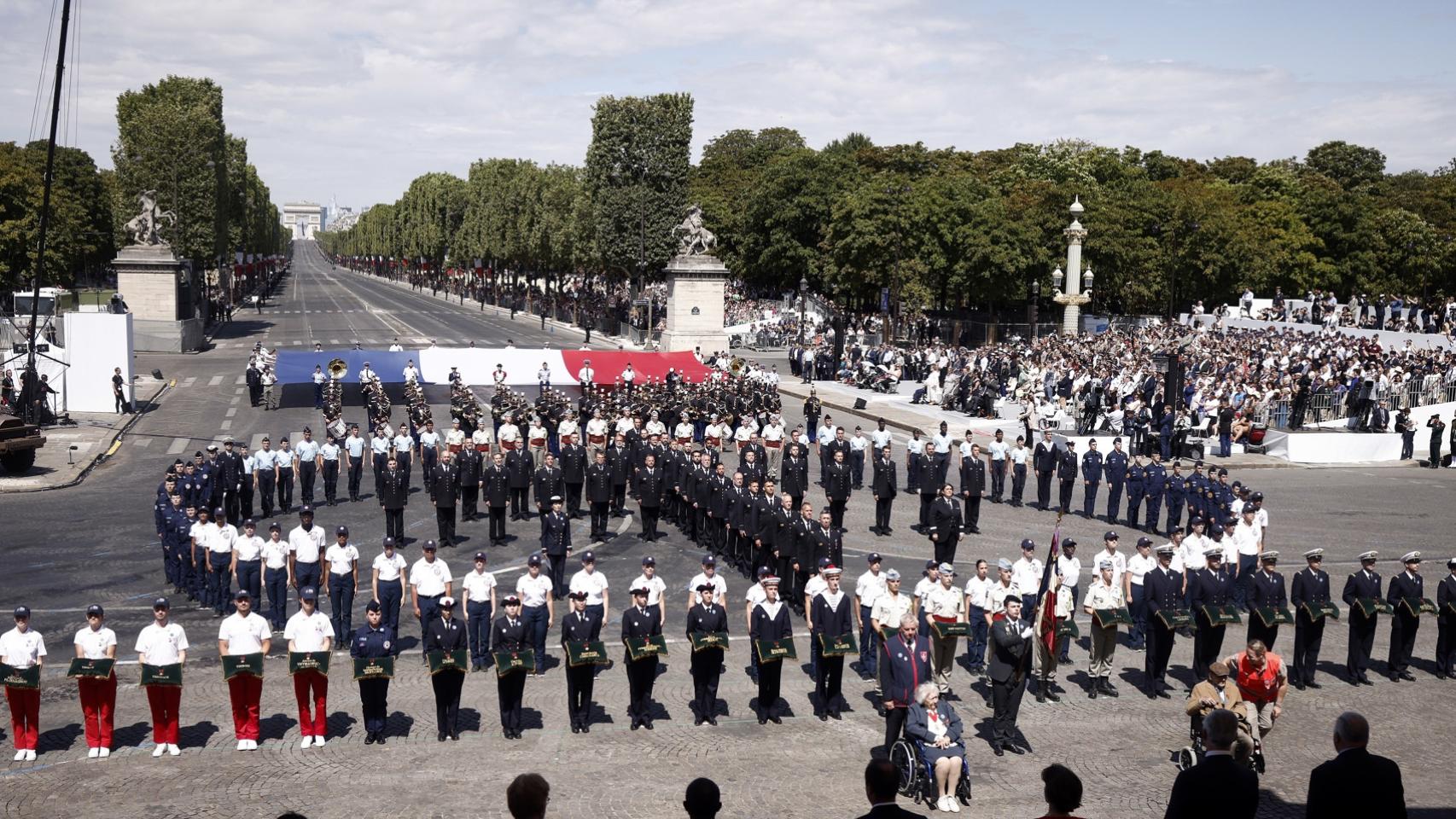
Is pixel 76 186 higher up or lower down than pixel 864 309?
higher up

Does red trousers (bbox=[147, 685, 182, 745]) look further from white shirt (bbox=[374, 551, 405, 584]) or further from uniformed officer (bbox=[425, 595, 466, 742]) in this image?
white shirt (bbox=[374, 551, 405, 584])

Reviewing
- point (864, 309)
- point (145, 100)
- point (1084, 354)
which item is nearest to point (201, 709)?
point (1084, 354)

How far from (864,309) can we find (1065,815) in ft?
252

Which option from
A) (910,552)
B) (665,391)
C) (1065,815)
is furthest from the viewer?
(665,391)

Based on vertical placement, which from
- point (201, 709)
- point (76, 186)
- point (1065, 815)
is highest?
point (76, 186)

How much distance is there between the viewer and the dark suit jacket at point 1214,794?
6.84 m

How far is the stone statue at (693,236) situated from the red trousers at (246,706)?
157 feet

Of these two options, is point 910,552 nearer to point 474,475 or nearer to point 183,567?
point 474,475

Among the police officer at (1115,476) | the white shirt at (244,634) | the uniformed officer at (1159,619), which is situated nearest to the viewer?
the white shirt at (244,634)

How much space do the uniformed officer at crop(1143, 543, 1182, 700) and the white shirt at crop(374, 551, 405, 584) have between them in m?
9.01

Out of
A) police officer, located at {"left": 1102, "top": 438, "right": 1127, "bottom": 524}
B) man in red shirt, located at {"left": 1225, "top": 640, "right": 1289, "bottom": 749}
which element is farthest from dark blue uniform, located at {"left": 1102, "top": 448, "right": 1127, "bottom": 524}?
man in red shirt, located at {"left": 1225, "top": 640, "right": 1289, "bottom": 749}

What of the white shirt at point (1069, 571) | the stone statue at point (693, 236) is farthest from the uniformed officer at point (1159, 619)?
the stone statue at point (693, 236)

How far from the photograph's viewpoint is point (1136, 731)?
43.7 feet

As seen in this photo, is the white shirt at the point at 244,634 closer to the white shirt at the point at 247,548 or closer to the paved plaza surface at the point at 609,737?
the paved plaza surface at the point at 609,737
